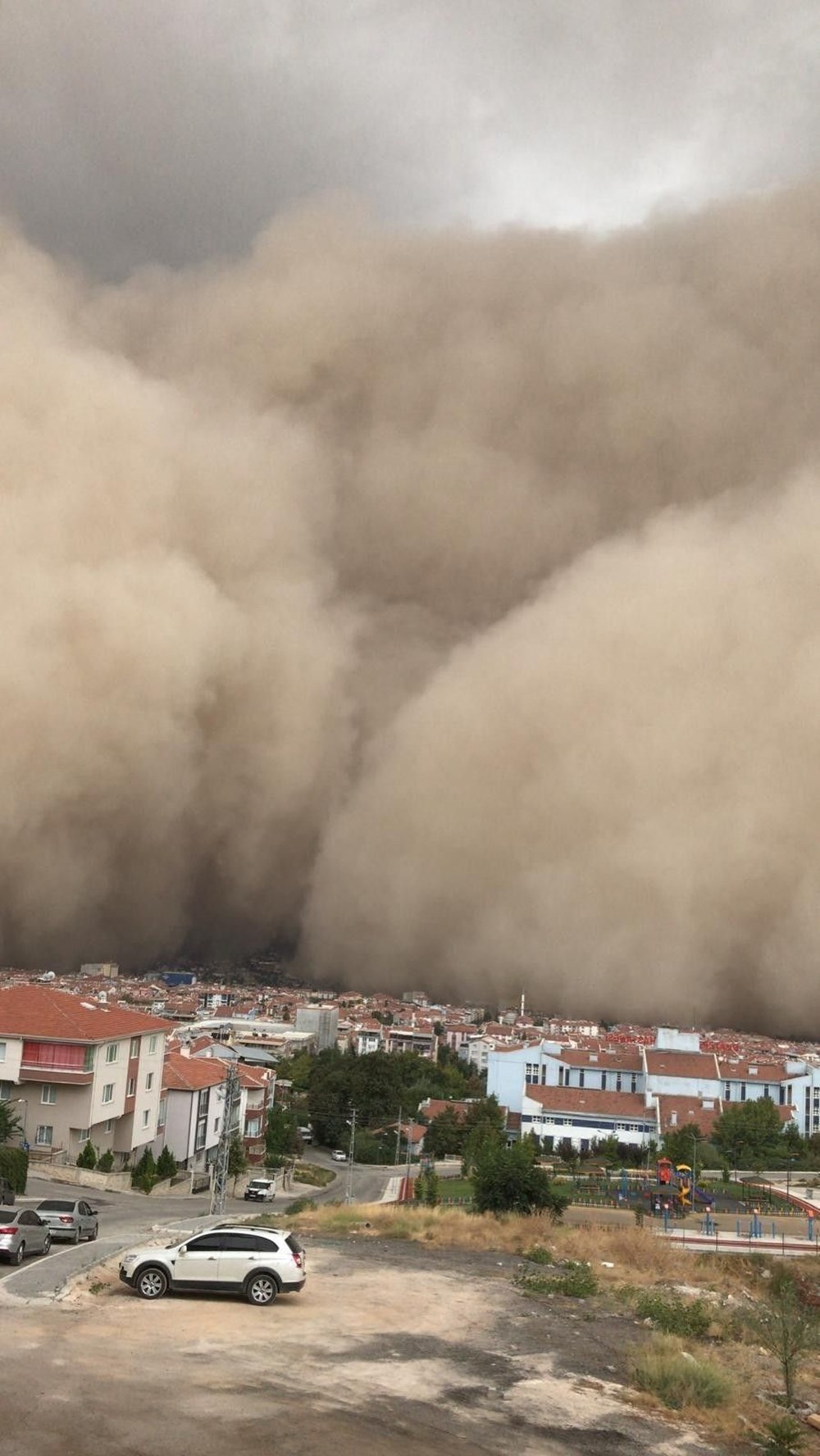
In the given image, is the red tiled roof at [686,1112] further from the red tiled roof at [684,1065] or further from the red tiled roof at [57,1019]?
the red tiled roof at [57,1019]

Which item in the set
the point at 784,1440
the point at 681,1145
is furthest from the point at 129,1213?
the point at 681,1145

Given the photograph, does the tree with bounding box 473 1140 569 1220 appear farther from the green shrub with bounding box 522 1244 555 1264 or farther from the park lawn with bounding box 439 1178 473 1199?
the park lawn with bounding box 439 1178 473 1199

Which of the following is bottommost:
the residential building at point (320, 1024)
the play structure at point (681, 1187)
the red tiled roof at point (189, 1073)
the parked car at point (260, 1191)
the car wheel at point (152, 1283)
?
the parked car at point (260, 1191)

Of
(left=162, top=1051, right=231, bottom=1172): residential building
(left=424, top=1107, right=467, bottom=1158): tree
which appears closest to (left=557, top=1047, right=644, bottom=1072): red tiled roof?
(left=424, top=1107, right=467, bottom=1158): tree

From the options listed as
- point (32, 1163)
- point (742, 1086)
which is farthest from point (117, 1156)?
point (742, 1086)

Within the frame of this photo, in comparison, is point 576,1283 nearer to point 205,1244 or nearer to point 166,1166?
point 205,1244

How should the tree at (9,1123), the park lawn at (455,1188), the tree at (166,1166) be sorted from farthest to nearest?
the park lawn at (455,1188)
the tree at (166,1166)
the tree at (9,1123)

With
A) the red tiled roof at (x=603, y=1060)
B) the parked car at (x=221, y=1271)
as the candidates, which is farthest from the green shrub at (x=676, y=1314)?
the red tiled roof at (x=603, y=1060)
